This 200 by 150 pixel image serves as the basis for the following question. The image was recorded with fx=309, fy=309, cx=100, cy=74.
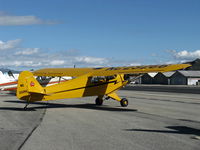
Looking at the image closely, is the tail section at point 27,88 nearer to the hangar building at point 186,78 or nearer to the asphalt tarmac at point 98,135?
the asphalt tarmac at point 98,135

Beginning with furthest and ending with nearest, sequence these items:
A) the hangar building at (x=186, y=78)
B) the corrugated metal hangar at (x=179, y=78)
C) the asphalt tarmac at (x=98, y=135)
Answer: the corrugated metal hangar at (x=179, y=78), the hangar building at (x=186, y=78), the asphalt tarmac at (x=98, y=135)

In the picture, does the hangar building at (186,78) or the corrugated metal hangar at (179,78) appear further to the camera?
the corrugated metal hangar at (179,78)

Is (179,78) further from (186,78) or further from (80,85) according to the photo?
(80,85)

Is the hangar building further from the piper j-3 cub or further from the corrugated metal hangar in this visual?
the piper j-3 cub

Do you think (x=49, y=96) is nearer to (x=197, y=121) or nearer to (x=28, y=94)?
(x=28, y=94)

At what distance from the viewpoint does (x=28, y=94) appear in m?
14.4

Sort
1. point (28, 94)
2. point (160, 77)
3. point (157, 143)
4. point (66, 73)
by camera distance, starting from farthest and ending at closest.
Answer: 1. point (160, 77)
2. point (66, 73)
3. point (28, 94)
4. point (157, 143)

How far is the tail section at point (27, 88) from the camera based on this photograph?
14.4m

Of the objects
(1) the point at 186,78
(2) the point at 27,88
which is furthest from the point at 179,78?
(2) the point at 27,88

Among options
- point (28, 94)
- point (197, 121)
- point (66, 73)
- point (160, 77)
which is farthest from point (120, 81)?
point (160, 77)

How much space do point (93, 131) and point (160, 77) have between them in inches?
3577

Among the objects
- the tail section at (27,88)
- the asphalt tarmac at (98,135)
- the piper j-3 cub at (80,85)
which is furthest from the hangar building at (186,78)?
the asphalt tarmac at (98,135)

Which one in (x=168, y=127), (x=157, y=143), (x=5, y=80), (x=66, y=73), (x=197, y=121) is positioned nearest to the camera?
(x=157, y=143)

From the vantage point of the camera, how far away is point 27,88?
14367 millimetres
